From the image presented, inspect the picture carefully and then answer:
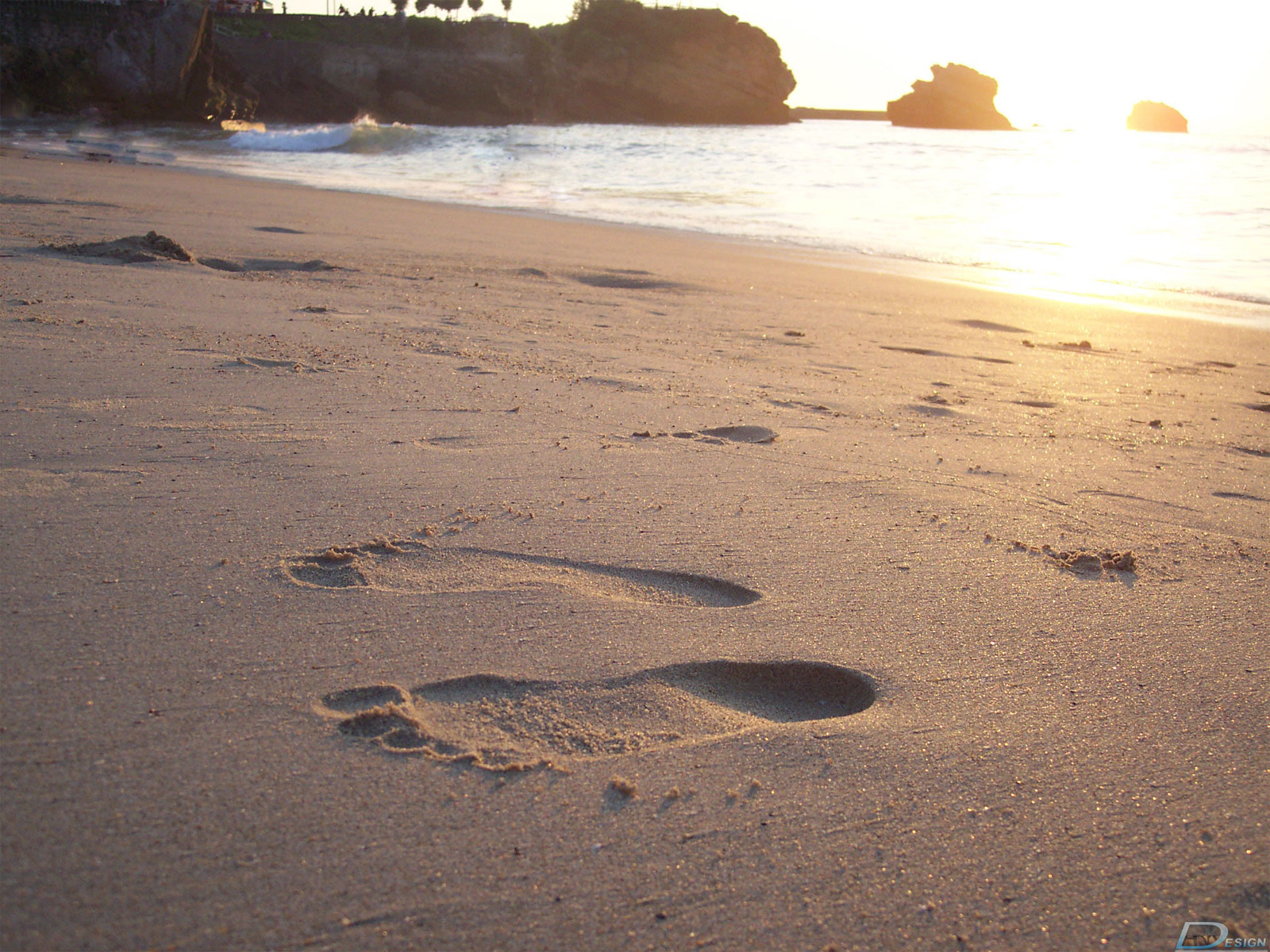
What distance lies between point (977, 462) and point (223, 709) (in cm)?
215

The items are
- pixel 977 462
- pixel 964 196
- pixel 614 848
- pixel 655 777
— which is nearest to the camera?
pixel 614 848

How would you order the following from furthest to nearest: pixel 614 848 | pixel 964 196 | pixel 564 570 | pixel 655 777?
pixel 964 196, pixel 564 570, pixel 655 777, pixel 614 848

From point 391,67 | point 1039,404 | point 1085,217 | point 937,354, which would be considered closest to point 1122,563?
point 1039,404

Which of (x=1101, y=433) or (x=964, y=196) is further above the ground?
(x=964, y=196)

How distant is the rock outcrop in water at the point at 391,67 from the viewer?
27.2 m

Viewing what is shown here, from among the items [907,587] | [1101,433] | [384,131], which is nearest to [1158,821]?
[907,587]

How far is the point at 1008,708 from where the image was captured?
4.71 feet

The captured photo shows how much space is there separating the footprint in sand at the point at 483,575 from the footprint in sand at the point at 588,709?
0.26m

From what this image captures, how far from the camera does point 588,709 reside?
1347 mm

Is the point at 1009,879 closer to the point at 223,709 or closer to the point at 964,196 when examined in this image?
the point at 223,709

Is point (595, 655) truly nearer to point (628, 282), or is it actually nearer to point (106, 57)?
point (628, 282)

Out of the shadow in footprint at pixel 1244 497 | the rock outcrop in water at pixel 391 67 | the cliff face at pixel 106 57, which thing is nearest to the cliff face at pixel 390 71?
the rock outcrop in water at pixel 391 67

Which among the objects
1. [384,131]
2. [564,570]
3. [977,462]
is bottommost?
[564,570]

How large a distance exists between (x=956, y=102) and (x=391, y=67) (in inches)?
2047
